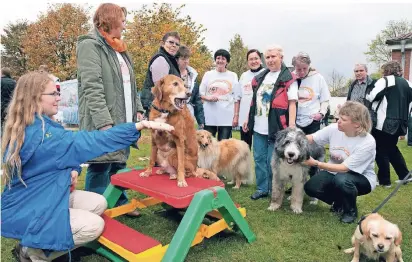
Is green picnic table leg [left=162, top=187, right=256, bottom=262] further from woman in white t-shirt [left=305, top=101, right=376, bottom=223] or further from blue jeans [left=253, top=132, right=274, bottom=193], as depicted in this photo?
blue jeans [left=253, top=132, right=274, bottom=193]

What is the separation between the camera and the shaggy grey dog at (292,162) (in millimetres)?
4031

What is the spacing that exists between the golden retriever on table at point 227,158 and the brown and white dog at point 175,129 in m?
→ 1.86

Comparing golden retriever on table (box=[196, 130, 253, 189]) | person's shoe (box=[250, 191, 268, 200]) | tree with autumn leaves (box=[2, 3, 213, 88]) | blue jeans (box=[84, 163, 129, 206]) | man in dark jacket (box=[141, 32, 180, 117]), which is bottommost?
person's shoe (box=[250, 191, 268, 200])

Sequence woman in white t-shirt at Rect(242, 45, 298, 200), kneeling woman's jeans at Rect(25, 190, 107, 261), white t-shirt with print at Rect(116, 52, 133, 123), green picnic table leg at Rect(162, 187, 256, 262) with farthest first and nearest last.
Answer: woman in white t-shirt at Rect(242, 45, 298, 200) < white t-shirt with print at Rect(116, 52, 133, 123) < green picnic table leg at Rect(162, 187, 256, 262) < kneeling woman's jeans at Rect(25, 190, 107, 261)

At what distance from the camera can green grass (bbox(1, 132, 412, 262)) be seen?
3.19 metres

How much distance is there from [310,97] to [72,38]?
88.7ft

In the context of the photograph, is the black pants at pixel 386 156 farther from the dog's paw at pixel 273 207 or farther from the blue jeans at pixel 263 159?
the dog's paw at pixel 273 207

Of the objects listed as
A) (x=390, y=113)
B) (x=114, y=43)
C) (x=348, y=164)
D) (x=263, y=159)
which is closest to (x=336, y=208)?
(x=348, y=164)

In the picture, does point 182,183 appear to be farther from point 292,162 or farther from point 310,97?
point 310,97

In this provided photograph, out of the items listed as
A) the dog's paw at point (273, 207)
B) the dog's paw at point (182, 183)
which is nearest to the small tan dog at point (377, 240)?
the dog's paw at point (273, 207)

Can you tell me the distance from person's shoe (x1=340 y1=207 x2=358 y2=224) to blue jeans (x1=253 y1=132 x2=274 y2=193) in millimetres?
1187

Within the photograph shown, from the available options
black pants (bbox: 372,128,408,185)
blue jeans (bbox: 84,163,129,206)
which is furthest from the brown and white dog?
black pants (bbox: 372,128,408,185)

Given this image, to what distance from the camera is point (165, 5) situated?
20.1m

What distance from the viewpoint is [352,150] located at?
13.0ft
